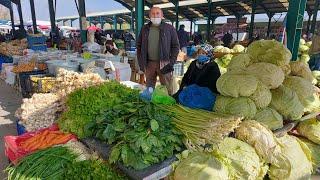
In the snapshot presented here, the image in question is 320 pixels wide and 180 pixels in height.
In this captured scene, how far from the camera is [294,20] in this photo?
158 inches

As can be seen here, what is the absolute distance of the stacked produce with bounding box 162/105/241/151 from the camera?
2238mm

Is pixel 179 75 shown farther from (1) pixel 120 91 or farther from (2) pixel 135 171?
(2) pixel 135 171

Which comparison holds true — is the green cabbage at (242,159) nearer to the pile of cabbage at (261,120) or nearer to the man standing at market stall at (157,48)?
the pile of cabbage at (261,120)

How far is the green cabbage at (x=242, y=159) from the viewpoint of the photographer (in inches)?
87.7

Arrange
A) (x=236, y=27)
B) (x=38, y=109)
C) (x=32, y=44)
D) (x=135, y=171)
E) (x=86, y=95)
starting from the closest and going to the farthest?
1. (x=135, y=171)
2. (x=86, y=95)
3. (x=38, y=109)
4. (x=32, y=44)
5. (x=236, y=27)

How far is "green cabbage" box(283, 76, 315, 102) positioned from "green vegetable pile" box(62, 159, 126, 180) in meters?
2.13

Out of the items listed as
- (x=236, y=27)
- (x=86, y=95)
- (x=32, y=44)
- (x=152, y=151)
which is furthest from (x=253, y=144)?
(x=236, y=27)

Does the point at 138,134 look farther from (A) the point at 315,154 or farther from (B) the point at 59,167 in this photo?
(A) the point at 315,154

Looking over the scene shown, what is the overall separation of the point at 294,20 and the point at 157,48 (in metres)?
2.16

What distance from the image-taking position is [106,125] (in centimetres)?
247

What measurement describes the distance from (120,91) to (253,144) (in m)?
1.41

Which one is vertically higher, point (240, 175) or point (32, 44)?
point (32, 44)

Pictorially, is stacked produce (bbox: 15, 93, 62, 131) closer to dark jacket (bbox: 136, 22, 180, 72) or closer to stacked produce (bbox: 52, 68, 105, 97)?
stacked produce (bbox: 52, 68, 105, 97)

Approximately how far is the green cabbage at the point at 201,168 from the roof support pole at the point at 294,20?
2796 millimetres
